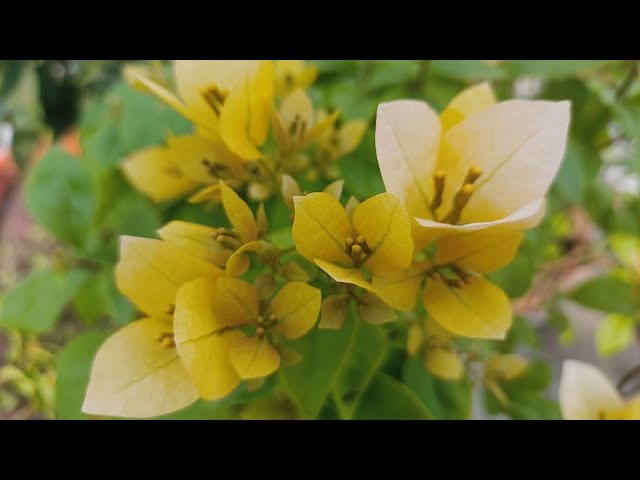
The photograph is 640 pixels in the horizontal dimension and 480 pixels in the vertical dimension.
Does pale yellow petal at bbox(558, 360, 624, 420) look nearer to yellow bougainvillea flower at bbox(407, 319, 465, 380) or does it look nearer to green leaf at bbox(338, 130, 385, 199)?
yellow bougainvillea flower at bbox(407, 319, 465, 380)

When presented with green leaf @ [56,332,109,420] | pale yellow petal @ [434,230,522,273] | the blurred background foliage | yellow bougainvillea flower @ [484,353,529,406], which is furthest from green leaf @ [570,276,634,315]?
green leaf @ [56,332,109,420]

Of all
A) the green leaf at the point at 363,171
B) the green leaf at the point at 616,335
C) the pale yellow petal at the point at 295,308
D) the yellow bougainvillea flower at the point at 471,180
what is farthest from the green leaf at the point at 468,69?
the green leaf at the point at 616,335

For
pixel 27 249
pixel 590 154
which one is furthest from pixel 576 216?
pixel 27 249

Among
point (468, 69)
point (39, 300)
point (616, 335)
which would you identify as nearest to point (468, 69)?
point (468, 69)

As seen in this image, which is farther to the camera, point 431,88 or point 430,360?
point 431,88

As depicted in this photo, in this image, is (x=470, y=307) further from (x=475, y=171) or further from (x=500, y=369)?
(x=500, y=369)
